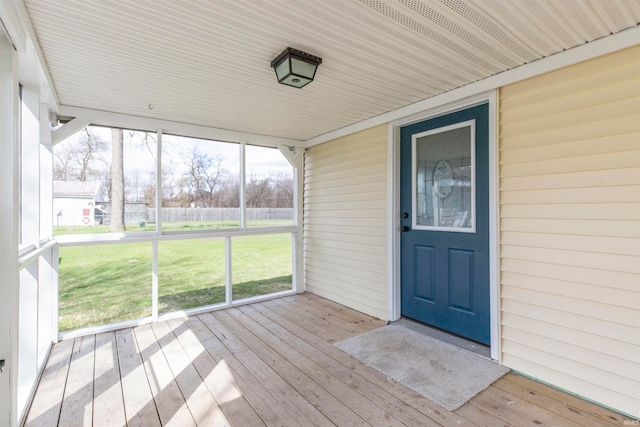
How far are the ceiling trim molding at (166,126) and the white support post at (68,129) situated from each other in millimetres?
49

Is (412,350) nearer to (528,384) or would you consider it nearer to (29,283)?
(528,384)

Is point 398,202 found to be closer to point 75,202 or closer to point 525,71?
point 525,71

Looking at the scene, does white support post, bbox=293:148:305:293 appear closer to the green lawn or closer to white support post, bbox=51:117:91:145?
the green lawn

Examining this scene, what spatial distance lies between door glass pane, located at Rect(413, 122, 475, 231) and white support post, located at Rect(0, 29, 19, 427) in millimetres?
3116

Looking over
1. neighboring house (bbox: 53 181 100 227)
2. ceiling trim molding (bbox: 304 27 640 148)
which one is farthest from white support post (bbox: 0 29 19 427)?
ceiling trim molding (bbox: 304 27 640 148)

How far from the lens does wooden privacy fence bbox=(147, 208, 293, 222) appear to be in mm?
3670

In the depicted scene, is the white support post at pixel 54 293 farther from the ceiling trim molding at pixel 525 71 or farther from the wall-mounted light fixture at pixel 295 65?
the ceiling trim molding at pixel 525 71

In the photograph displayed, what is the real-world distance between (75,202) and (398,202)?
3398mm

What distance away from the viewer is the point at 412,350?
2.74 metres

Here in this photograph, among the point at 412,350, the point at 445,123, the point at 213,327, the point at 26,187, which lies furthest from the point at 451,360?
the point at 26,187

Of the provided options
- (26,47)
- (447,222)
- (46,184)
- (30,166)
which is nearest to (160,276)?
(46,184)

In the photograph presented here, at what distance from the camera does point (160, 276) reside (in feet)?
11.8

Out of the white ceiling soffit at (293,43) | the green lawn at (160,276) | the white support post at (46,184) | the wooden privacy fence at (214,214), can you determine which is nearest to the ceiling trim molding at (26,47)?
the white ceiling soffit at (293,43)

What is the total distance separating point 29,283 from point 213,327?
62.9 inches
